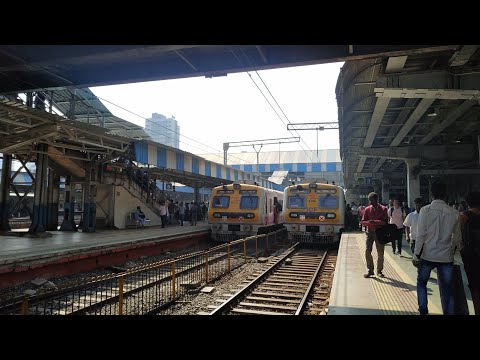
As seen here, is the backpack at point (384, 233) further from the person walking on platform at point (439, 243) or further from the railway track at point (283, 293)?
the person walking on platform at point (439, 243)

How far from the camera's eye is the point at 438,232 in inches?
167

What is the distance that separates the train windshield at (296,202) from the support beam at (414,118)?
15.1 ft

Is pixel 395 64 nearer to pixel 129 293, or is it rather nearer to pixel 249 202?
pixel 129 293

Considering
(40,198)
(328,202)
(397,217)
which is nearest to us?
(397,217)

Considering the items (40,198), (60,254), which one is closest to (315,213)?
(60,254)

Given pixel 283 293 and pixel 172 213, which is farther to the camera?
pixel 172 213

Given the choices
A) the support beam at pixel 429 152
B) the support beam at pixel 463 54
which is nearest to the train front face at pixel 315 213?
the support beam at pixel 429 152

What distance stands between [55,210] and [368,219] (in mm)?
14065

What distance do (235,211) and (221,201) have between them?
88 cm

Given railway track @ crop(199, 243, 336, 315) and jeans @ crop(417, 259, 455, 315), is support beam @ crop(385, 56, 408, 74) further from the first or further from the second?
railway track @ crop(199, 243, 336, 315)

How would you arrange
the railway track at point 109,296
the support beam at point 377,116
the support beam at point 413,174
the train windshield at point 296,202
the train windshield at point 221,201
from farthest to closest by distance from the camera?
the support beam at point 413,174 < the train windshield at point 221,201 < the train windshield at point 296,202 < the support beam at point 377,116 < the railway track at point 109,296

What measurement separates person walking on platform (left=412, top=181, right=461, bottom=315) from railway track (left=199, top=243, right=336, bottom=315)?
3016mm

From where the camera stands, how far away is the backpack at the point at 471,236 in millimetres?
4045
